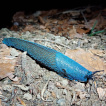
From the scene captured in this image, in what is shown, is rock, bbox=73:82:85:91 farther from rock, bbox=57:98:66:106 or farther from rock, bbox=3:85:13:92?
rock, bbox=3:85:13:92

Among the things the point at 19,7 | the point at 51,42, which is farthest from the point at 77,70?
the point at 19,7

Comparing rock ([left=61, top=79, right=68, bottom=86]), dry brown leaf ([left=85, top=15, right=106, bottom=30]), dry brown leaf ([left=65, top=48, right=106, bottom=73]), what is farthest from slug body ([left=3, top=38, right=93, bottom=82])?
dry brown leaf ([left=85, top=15, right=106, bottom=30])

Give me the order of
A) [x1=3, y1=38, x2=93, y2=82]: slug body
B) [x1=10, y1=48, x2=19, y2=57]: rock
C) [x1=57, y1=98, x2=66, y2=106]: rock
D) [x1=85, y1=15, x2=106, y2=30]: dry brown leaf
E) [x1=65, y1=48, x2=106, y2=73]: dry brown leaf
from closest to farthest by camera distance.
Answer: [x1=57, y1=98, x2=66, y2=106]: rock → [x1=3, y1=38, x2=93, y2=82]: slug body → [x1=65, y1=48, x2=106, y2=73]: dry brown leaf → [x1=10, y1=48, x2=19, y2=57]: rock → [x1=85, y1=15, x2=106, y2=30]: dry brown leaf

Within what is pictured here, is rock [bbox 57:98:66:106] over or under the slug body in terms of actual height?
under

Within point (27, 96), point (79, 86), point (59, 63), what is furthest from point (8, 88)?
point (79, 86)

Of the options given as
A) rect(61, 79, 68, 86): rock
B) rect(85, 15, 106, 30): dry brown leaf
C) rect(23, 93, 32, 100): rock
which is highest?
rect(85, 15, 106, 30): dry brown leaf

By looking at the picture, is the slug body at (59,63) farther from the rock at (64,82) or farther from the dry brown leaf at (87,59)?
the dry brown leaf at (87,59)

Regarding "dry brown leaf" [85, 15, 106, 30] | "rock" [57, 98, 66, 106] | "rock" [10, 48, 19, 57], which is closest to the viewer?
"rock" [57, 98, 66, 106]

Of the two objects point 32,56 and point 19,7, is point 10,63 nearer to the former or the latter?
point 32,56
